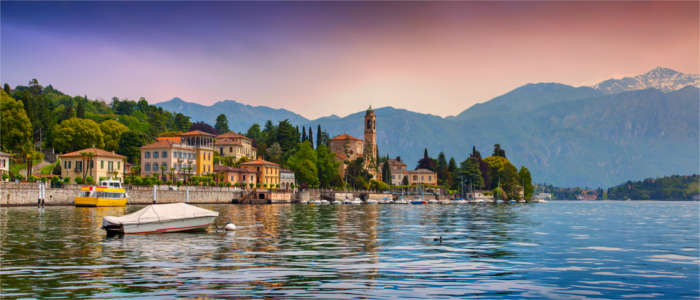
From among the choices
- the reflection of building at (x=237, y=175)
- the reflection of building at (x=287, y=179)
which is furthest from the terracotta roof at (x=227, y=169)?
the reflection of building at (x=287, y=179)

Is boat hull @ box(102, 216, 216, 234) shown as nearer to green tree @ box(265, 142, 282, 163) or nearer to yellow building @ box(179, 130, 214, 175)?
yellow building @ box(179, 130, 214, 175)

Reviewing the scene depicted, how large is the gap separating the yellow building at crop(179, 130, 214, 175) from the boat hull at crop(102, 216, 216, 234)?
90.0 m

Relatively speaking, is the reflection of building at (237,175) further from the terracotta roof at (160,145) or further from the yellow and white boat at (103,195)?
the yellow and white boat at (103,195)

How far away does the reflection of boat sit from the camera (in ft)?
110

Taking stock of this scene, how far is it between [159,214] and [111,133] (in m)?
97.5

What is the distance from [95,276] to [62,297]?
349 centimetres

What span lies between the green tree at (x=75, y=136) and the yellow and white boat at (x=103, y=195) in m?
28.9

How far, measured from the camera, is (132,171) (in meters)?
115

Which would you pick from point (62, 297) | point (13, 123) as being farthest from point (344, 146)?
point (62, 297)

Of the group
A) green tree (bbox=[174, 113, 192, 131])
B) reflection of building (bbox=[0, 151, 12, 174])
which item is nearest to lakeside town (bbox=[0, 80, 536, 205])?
reflection of building (bbox=[0, 151, 12, 174])

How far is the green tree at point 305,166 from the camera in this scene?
469ft

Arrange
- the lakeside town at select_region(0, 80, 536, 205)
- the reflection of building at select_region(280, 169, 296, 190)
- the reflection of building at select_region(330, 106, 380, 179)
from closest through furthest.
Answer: the lakeside town at select_region(0, 80, 536, 205)
the reflection of building at select_region(280, 169, 296, 190)
the reflection of building at select_region(330, 106, 380, 179)

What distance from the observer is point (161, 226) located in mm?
35062

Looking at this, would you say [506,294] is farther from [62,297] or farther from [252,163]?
[252,163]
